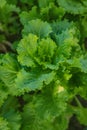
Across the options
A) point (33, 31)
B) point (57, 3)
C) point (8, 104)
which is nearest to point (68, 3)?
point (57, 3)

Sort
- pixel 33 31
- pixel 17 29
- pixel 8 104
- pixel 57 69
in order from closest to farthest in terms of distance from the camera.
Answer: pixel 57 69 → pixel 33 31 → pixel 8 104 → pixel 17 29

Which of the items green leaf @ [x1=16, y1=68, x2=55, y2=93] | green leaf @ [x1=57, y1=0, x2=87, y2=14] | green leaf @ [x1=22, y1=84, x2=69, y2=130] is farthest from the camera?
green leaf @ [x1=57, y1=0, x2=87, y2=14]

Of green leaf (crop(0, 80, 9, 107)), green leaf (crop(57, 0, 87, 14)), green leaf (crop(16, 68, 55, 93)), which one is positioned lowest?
green leaf (crop(0, 80, 9, 107))

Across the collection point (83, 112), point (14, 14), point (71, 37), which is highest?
point (71, 37)

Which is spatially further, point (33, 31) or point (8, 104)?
point (8, 104)

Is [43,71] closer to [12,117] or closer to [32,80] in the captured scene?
[32,80]

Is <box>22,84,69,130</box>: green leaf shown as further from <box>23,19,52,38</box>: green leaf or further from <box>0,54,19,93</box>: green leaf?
<box>23,19,52,38</box>: green leaf

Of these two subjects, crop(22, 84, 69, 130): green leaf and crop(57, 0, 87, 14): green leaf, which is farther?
crop(57, 0, 87, 14): green leaf

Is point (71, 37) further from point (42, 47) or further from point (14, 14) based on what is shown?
point (14, 14)

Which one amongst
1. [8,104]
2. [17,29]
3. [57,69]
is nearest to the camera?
[57,69]

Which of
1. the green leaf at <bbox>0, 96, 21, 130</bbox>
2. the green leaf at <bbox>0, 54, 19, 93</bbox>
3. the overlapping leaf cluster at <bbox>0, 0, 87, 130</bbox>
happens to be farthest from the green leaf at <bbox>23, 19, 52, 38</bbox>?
the green leaf at <bbox>0, 96, 21, 130</bbox>

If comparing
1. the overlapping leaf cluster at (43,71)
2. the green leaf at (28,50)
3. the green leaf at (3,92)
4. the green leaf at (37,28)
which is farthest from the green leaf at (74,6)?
the green leaf at (3,92)
